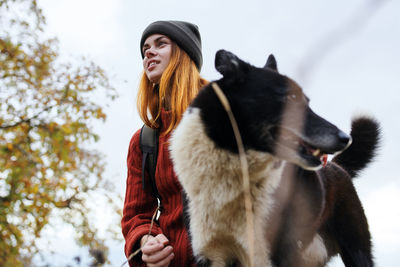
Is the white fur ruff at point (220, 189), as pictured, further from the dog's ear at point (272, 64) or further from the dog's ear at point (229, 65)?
the dog's ear at point (272, 64)

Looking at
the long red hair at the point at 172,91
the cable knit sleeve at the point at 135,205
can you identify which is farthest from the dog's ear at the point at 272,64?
the cable knit sleeve at the point at 135,205

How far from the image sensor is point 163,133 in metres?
2.50

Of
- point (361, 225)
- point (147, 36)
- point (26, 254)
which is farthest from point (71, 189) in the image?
point (361, 225)

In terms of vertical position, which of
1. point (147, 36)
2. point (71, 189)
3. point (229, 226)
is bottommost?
point (71, 189)

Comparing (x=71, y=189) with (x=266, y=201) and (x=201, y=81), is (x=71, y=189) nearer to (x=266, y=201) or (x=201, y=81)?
(x=201, y=81)

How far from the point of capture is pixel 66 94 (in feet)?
22.5

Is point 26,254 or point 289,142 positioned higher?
point 289,142

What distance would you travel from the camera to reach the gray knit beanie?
8.63ft

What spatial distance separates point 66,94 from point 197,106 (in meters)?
5.44

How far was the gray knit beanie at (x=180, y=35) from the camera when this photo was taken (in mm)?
2631

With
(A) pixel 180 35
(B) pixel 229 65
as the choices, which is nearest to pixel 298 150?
(B) pixel 229 65

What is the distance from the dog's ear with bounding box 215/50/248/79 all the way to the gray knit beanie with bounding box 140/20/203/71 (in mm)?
666

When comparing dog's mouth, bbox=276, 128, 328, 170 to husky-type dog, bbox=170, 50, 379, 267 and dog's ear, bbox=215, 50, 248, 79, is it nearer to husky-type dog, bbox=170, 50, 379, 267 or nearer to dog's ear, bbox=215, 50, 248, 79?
husky-type dog, bbox=170, 50, 379, 267

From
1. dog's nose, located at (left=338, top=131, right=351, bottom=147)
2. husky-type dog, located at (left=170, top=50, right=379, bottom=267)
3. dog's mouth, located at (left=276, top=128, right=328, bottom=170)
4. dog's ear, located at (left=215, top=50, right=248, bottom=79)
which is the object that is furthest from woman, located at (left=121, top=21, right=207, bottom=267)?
dog's nose, located at (left=338, top=131, right=351, bottom=147)
